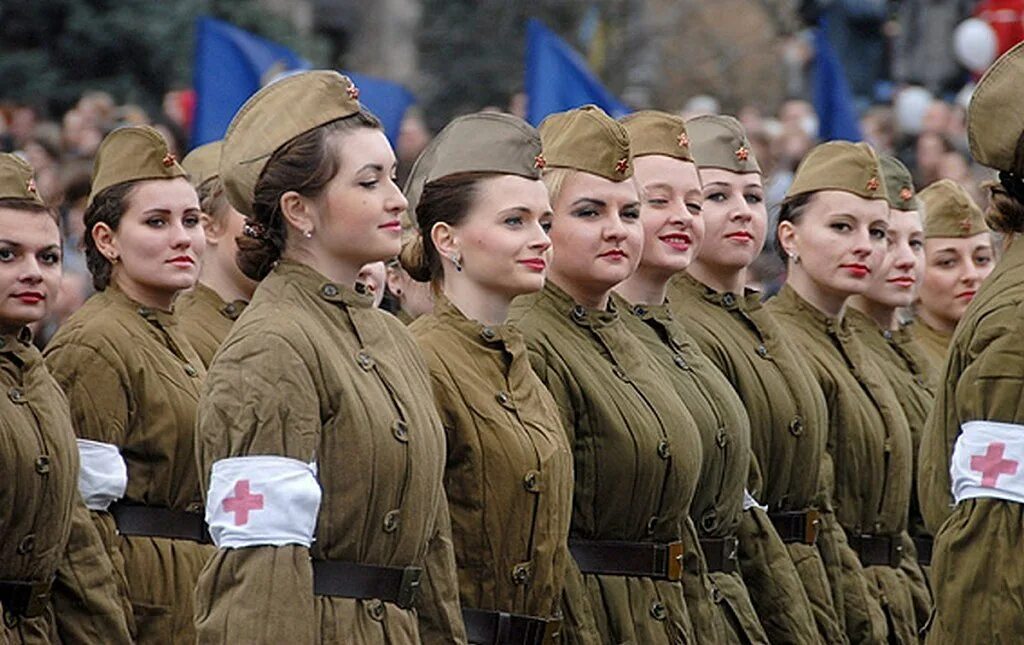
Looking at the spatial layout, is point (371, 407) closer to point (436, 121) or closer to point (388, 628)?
point (388, 628)

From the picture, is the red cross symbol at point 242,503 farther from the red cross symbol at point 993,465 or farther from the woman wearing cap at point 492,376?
the red cross symbol at point 993,465

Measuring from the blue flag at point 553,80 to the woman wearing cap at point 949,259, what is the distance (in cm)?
328

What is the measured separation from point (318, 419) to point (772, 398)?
109 inches

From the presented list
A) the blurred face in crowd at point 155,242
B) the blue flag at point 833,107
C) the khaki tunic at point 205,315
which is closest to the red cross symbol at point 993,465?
the blurred face in crowd at point 155,242

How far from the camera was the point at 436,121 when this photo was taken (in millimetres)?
26234

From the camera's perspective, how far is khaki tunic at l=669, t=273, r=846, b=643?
28.4ft

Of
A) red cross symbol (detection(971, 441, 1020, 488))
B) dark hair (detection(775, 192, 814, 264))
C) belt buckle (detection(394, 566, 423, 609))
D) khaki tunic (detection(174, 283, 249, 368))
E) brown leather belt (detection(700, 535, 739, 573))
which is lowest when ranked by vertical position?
brown leather belt (detection(700, 535, 739, 573))

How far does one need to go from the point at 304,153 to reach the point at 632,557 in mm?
1790

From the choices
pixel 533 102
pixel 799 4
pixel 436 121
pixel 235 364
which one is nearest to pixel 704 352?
pixel 235 364

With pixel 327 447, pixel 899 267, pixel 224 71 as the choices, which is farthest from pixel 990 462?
pixel 224 71

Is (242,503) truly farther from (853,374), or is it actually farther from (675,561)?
(853,374)

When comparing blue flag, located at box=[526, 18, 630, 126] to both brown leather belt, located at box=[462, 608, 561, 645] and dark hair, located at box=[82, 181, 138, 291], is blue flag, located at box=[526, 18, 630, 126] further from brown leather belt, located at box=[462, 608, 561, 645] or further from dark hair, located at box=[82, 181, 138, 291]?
brown leather belt, located at box=[462, 608, 561, 645]

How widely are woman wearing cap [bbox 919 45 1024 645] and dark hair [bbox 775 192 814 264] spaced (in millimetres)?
2805

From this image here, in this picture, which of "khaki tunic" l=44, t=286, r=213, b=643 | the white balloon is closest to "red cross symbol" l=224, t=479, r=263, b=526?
"khaki tunic" l=44, t=286, r=213, b=643
